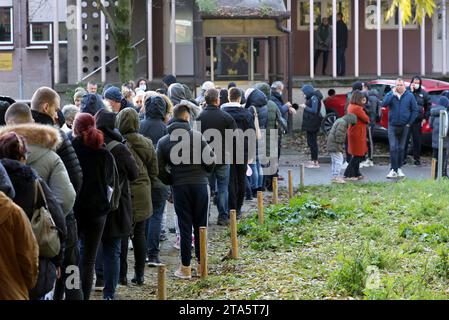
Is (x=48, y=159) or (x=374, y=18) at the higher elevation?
(x=374, y=18)

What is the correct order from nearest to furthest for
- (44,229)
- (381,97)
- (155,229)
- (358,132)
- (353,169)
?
1. (44,229)
2. (155,229)
3. (358,132)
4. (353,169)
5. (381,97)

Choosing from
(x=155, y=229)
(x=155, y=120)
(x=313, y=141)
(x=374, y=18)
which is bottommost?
(x=155, y=229)

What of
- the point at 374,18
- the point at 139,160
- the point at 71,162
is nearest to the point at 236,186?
the point at 139,160

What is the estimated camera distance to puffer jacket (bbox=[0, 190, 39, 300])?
7.11 meters

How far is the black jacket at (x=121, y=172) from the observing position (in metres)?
11.2

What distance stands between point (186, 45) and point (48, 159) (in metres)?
26.8

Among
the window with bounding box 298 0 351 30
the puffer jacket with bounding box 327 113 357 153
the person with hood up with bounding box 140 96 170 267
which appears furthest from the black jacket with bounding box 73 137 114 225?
the window with bounding box 298 0 351 30

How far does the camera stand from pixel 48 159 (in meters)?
9.33

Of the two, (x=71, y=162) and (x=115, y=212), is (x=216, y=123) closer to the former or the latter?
(x=115, y=212)

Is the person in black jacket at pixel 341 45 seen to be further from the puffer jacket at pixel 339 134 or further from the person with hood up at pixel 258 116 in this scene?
the person with hood up at pixel 258 116

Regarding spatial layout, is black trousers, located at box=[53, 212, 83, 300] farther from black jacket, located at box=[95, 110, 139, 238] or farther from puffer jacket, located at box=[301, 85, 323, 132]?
puffer jacket, located at box=[301, 85, 323, 132]

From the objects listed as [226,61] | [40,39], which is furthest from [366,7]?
[40,39]

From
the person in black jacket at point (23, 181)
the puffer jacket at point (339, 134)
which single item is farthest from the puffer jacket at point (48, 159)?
the puffer jacket at point (339, 134)

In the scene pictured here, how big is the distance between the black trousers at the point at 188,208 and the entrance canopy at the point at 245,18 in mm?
16632
